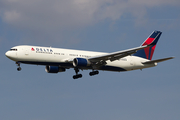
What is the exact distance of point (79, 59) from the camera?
177 feet

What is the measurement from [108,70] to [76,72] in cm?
601

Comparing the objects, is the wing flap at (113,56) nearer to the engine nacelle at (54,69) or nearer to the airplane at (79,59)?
the airplane at (79,59)

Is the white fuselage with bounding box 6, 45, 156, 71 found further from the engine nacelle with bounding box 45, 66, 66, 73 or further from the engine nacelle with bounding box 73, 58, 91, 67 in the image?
the engine nacelle with bounding box 45, 66, 66, 73

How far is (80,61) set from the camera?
53.7m

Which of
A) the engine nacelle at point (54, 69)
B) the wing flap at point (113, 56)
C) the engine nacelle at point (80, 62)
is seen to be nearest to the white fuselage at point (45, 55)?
the engine nacelle at point (80, 62)

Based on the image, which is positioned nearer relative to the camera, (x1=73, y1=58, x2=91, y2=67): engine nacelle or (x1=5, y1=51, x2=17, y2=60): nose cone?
(x1=5, y1=51, x2=17, y2=60): nose cone

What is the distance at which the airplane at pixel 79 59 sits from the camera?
5170 centimetres

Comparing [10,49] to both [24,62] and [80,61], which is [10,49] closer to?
[24,62]

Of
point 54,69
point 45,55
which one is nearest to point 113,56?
point 45,55

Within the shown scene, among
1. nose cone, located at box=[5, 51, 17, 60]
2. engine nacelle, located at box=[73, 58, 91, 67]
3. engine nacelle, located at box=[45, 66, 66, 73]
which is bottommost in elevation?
engine nacelle, located at box=[73, 58, 91, 67]

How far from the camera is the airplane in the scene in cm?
5170

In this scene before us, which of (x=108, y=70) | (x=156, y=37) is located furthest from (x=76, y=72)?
(x=156, y=37)

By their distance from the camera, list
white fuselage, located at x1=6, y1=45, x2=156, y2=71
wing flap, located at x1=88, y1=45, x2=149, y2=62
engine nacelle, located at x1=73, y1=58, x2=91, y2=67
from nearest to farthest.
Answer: white fuselage, located at x1=6, y1=45, x2=156, y2=71
wing flap, located at x1=88, y1=45, x2=149, y2=62
engine nacelle, located at x1=73, y1=58, x2=91, y2=67

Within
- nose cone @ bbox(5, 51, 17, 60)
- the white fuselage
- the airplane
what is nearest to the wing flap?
the airplane
